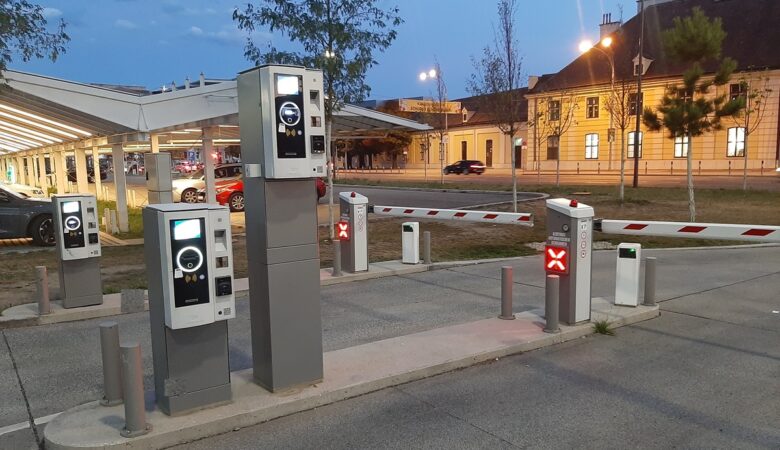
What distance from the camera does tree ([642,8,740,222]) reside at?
15.7 metres

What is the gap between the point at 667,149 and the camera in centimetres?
4881

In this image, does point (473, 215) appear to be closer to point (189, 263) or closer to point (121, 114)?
point (189, 263)

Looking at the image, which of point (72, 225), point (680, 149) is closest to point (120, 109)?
point (72, 225)

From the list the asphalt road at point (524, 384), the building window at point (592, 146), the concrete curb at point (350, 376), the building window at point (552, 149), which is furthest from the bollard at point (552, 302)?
the building window at point (552, 149)

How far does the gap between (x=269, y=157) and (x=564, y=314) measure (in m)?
3.87

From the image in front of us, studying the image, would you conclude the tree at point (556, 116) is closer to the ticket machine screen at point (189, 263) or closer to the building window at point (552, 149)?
the building window at point (552, 149)

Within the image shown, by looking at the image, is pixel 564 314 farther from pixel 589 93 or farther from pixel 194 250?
pixel 589 93

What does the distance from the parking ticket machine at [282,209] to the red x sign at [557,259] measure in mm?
Result: 2916

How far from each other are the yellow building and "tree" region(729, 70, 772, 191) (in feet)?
1.99

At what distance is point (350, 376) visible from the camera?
512 cm

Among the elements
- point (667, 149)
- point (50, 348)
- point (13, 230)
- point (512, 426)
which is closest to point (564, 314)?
point (512, 426)

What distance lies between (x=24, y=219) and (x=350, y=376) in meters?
11.6

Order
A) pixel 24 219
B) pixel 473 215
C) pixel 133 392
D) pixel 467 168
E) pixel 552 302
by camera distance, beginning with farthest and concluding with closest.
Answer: pixel 467 168 < pixel 24 219 < pixel 473 215 < pixel 552 302 < pixel 133 392

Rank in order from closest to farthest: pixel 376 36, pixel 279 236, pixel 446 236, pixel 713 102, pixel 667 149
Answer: pixel 279 236 → pixel 376 36 → pixel 446 236 → pixel 713 102 → pixel 667 149
